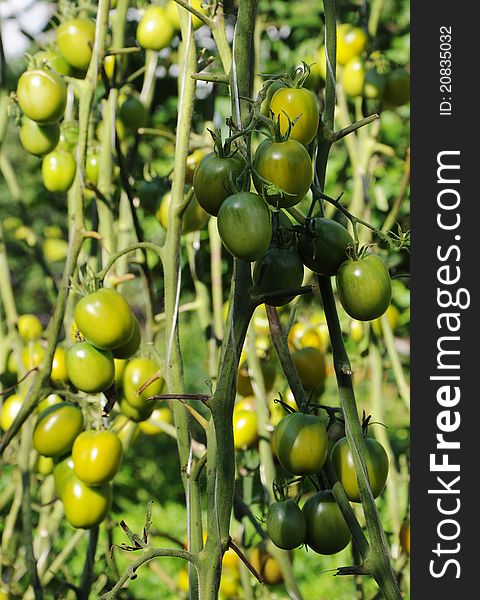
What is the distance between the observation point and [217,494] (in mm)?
706

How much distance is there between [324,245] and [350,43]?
88 centimetres

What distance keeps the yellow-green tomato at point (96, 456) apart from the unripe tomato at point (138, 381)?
55mm

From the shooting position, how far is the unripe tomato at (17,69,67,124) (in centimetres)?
108

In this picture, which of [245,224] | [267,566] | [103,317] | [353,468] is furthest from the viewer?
[267,566]

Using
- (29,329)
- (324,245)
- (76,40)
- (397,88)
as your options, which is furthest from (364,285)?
(29,329)

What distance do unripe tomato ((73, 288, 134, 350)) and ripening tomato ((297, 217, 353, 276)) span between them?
307 millimetres

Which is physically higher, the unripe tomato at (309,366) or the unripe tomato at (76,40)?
the unripe tomato at (76,40)

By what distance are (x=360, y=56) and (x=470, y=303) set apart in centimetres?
70

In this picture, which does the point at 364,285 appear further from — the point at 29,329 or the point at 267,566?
the point at 29,329

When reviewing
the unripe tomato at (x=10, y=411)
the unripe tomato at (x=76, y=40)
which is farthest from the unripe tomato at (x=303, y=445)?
the unripe tomato at (x=76, y=40)

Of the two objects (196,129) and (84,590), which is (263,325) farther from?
(196,129)

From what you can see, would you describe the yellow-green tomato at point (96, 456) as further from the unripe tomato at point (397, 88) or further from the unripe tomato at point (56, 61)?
the unripe tomato at point (397, 88)

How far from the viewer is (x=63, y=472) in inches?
42.8

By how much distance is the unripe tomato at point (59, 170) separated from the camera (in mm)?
1211
